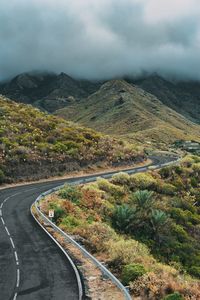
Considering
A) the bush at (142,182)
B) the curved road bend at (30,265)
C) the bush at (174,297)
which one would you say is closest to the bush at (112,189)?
the bush at (142,182)

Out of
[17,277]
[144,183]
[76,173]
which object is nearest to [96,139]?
[76,173]

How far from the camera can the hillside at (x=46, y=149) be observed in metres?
47.9

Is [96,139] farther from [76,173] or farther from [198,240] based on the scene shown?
[198,240]

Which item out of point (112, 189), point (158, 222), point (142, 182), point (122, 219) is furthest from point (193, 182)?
point (122, 219)

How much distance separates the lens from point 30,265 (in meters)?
16.6

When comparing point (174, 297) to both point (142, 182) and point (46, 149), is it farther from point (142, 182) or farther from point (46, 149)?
point (46, 149)

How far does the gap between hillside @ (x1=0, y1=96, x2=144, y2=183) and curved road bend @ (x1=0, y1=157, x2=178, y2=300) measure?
67.6 feet

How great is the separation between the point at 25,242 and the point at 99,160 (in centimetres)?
3746

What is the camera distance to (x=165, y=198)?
40062 millimetres

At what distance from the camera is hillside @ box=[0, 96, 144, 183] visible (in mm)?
47938

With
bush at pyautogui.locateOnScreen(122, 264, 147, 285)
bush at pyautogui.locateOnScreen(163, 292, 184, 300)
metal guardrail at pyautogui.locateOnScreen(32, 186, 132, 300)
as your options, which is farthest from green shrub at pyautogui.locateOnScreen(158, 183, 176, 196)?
bush at pyautogui.locateOnScreen(163, 292, 184, 300)

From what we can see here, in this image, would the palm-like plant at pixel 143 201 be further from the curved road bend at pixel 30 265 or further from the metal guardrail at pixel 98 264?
the metal guardrail at pixel 98 264

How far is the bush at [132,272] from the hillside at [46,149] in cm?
3104

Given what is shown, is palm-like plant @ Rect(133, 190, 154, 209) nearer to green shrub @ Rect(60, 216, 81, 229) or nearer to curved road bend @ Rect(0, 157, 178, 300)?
green shrub @ Rect(60, 216, 81, 229)
